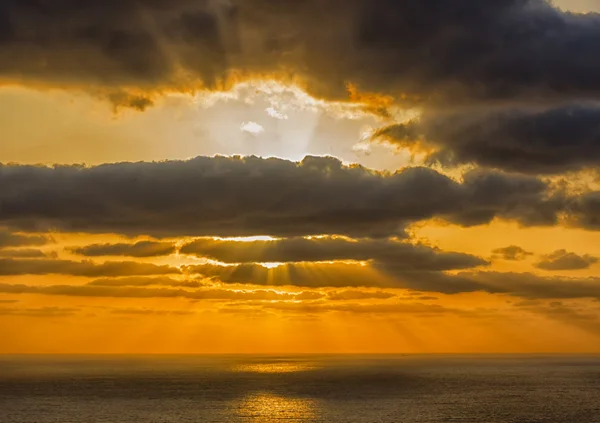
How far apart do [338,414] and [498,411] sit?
115 feet

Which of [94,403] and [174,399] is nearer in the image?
[94,403]

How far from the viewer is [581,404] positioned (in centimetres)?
18188

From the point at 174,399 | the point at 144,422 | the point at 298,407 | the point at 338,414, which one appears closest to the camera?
the point at 144,422

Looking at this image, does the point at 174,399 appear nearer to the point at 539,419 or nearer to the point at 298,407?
the point at 298,407

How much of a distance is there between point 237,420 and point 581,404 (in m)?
85.5

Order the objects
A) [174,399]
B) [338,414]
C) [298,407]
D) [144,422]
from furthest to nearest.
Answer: [174,399] → [298,407] → [338,414] → [144,422]

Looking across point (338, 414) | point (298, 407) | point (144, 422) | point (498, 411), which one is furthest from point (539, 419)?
point (144, 422)

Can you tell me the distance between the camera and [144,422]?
469 feet

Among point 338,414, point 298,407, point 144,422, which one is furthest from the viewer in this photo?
point 298,407

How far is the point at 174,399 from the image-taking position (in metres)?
197

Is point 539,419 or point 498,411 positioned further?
point 498,411

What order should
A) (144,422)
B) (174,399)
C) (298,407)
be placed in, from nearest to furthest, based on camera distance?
(144,422), (298,407), (174,399)

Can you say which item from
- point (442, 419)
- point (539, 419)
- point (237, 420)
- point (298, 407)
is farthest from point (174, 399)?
point (539, 419)

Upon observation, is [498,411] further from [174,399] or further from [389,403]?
[174,399]
